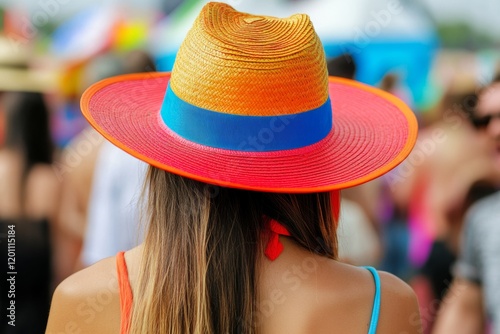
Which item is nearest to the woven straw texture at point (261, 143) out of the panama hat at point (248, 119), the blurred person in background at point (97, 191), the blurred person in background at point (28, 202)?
the panama hat at point (248, 119)

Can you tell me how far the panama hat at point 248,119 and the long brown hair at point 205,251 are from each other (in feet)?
0.19

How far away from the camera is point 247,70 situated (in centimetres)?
141

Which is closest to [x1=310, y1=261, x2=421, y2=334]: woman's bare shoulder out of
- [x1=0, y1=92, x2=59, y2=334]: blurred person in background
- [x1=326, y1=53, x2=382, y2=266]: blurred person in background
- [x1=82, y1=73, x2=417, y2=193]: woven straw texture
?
[x1=82, y1=73, x2=417, y2=193]: woven straw texture

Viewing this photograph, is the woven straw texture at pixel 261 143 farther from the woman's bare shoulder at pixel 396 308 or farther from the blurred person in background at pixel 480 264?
the blurred person in background at pixel 480 264

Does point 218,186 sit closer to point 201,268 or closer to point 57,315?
point 201,268

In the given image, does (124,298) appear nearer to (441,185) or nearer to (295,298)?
(295,298)

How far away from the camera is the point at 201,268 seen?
1.36m

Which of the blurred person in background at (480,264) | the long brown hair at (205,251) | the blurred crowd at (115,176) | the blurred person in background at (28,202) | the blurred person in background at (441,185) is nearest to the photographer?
the long brown hair at (205,251)

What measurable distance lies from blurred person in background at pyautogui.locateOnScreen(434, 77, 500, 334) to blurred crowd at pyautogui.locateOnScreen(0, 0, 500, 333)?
0.05 ft

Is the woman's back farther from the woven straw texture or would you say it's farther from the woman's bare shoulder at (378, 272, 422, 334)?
the woven straw texture

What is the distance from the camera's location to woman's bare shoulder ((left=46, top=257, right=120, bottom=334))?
1377mm

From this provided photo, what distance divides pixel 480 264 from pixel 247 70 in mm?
2284

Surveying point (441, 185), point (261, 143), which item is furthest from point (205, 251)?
point (441, 185)

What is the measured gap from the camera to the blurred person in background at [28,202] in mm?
4090
